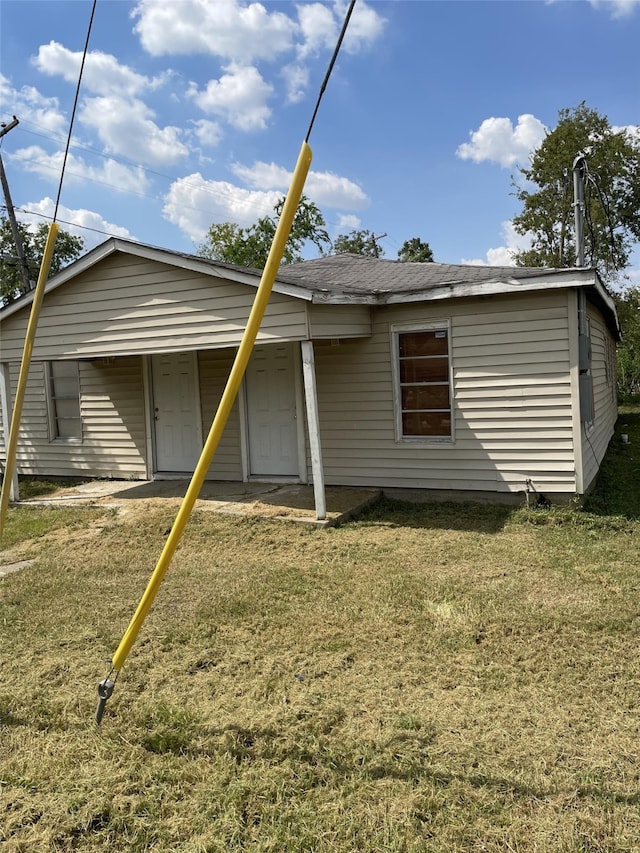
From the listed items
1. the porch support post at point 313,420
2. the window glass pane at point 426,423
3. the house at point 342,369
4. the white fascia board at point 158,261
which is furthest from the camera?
the window glass pane at point 426,423

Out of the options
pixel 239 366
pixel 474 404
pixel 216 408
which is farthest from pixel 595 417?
pixel 239 366

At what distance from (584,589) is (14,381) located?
9.69 meters

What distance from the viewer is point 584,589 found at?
4.82m

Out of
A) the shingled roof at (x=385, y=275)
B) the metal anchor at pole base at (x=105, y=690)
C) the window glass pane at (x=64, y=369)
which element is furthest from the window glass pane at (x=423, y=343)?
the metal anchor at pole base at (x=105, y=690)

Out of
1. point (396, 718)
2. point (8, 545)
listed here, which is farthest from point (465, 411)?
point (8, 545)

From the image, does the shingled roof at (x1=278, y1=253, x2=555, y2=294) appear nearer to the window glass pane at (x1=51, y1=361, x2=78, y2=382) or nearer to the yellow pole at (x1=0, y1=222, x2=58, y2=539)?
the yellow pole at (x1=0, y1=222, x2=58, y2=539)

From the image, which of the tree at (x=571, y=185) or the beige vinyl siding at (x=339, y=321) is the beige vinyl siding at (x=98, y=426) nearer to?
the beige vinyl siding at (x=339, y=321)

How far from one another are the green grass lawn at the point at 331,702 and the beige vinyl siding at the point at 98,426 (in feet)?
13.2

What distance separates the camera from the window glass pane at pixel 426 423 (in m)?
7.90

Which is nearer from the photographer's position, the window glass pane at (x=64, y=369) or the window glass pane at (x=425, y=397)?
the window glass pane at (x=425, y=397)

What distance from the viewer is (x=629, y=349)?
27.8 m

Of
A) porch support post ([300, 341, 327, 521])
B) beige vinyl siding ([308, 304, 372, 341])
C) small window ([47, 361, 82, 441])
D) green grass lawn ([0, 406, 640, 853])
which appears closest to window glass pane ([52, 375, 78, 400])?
small window ([47, 361, 82, 441])

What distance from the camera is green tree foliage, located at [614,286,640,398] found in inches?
1032

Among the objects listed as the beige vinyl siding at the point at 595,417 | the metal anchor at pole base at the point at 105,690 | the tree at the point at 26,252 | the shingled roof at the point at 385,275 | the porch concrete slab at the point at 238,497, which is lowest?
the metal anchor at pole base at the point at 105,690
